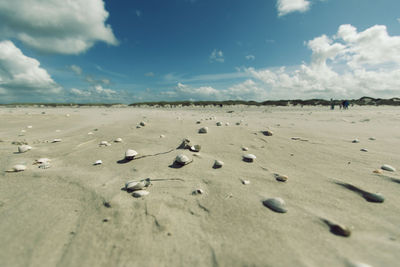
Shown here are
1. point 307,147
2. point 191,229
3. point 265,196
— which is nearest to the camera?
point 191,229

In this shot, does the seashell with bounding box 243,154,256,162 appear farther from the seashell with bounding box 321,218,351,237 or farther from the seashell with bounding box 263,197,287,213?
the seashell with bounding box 321,218,351,237

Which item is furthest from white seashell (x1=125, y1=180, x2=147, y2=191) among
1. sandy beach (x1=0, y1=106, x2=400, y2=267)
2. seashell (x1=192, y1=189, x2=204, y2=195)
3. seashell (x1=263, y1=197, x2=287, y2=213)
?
seashell (x1=263, y1=197, x2=287, y2=213)

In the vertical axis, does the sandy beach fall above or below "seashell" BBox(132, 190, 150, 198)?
below

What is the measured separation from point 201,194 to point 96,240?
95 cm

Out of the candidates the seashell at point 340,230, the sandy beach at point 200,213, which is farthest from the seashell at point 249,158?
the seashell at point 340,230

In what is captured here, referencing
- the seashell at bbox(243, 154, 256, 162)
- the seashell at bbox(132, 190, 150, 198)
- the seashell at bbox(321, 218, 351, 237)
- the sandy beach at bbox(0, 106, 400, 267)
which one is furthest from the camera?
the seashell at bbox(243, 154, 256, 162)

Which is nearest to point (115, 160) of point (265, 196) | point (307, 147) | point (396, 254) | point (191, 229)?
point (191, 229)

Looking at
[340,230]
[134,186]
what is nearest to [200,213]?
[134,186]

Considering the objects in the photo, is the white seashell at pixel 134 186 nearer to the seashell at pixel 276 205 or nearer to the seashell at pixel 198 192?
A: the seashell at pixel 198 192

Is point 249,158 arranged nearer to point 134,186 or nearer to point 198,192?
point 198,192

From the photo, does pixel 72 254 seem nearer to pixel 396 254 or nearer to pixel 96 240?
pixel 96 240

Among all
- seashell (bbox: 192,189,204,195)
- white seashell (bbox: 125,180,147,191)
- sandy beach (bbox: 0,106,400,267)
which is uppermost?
white seashell (bbox: 125,180,147,191)

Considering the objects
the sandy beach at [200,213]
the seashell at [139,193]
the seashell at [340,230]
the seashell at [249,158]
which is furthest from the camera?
the seashell at [249,158]

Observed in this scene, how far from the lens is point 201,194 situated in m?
1.79
